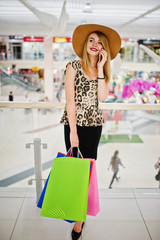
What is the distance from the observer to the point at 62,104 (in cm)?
200

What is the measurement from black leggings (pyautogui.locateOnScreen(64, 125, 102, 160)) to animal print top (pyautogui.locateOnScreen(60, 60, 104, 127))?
0.05 metres

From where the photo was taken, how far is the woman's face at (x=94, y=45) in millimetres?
1503

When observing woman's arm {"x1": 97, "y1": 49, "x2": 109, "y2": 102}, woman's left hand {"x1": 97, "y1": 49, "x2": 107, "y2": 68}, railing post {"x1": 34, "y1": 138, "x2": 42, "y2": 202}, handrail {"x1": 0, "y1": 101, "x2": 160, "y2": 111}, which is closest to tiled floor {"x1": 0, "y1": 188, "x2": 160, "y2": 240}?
railing post {"x1": 34, "y1": 138, "x2": 42, "y2": 202}

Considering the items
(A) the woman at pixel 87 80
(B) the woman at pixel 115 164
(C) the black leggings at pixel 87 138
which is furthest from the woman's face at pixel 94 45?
(B) the woman at pixel 115 164

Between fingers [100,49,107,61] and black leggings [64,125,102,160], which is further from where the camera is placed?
black leggings [64,125,102,160]

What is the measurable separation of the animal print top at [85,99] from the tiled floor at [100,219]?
84 cm

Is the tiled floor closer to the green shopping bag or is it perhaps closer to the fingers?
the green shopping bag

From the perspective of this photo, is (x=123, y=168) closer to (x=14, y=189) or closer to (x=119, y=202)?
(x=119, y=202)

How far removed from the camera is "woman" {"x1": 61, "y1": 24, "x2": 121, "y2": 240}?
1.52 meters

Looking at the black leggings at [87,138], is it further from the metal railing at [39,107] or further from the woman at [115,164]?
the woman at [115,164]

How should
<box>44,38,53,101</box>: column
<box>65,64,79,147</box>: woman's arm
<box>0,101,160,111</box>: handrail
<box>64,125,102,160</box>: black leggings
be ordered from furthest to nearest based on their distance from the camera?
<box>44,38,53,101</box>: column, <box>0,101,160,111</box>: handrail, <box>64,125,102,160</box>: black leggings, <box>65,64,79,147</box>: woman's arm

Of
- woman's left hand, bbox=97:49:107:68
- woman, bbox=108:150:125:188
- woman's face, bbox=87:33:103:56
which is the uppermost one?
woman's face, bbox=87:33:103:56

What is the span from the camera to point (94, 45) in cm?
151

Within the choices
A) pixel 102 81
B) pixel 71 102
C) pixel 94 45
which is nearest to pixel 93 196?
pixel 71 102
